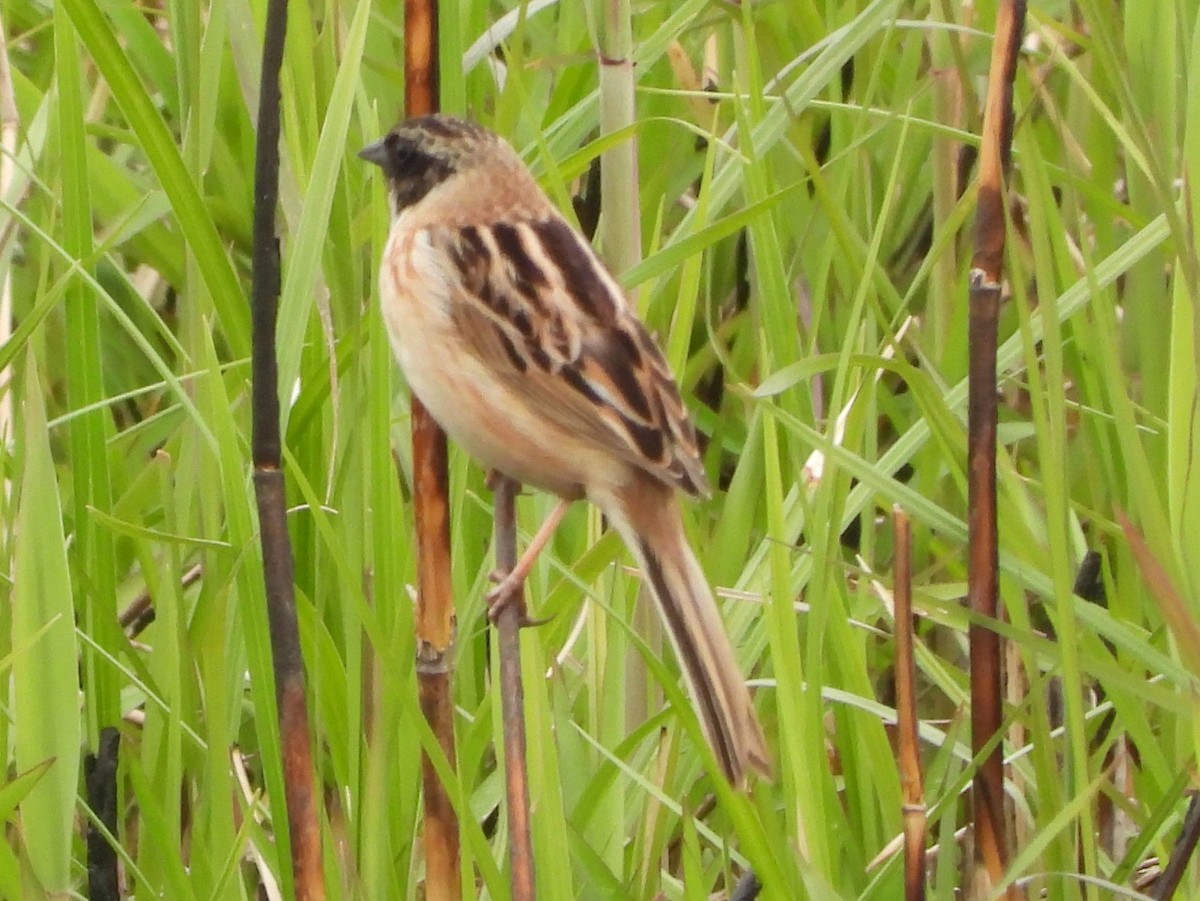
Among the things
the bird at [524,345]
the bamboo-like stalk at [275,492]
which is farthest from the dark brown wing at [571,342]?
the bamboo-like stalk at [275,492]

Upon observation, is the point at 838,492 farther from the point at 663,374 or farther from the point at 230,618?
the point at 230,618

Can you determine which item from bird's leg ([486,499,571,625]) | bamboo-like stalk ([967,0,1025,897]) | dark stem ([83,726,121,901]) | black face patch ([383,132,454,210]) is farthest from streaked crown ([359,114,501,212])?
dark stem ([83,726,121,901])

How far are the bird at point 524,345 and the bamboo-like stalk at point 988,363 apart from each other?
11.6 inches

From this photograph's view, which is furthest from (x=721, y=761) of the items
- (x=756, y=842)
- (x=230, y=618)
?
(x=230, y=618)

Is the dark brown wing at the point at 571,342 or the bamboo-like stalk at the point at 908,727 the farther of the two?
the dark brown wing at the point at 571,342

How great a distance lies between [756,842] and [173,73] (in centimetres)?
163

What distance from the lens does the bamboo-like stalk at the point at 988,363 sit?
166 centimetres

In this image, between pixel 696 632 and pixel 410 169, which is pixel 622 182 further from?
pixel 696 632

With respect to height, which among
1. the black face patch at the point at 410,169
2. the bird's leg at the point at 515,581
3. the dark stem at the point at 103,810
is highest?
the black face patch at the point at 410,169

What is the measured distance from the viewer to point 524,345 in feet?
6.69

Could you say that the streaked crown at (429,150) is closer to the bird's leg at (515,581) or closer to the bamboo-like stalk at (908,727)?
the bird's leg at (515,581)

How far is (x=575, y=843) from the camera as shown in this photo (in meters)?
1.78

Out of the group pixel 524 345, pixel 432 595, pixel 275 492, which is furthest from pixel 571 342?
pixel 275 492

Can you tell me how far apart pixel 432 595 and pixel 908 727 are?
1.59 ft
